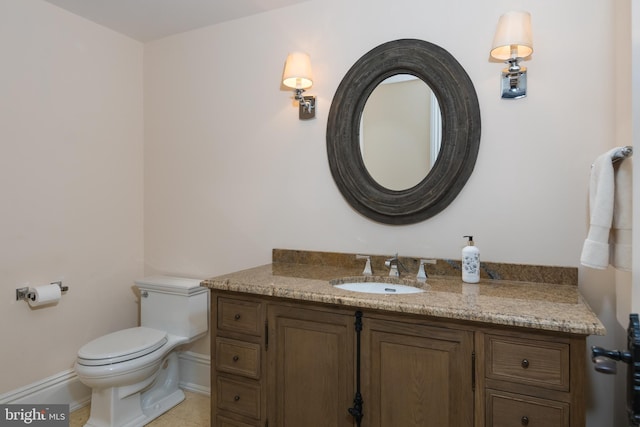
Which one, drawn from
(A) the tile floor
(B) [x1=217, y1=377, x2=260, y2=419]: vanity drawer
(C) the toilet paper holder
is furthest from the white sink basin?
(C) the toilet paper holder

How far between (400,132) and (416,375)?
3.89 ft

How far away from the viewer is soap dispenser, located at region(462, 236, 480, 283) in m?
1.65

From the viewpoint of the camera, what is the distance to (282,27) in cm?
229

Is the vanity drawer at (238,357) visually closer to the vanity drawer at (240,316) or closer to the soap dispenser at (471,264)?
the vanity drawer at (240,316)

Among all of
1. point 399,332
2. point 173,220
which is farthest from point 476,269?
point 173,220

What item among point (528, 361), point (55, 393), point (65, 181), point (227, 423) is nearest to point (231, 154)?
point (65, 181)

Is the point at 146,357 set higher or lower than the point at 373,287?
lower

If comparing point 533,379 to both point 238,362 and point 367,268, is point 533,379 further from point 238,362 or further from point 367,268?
point 238,362

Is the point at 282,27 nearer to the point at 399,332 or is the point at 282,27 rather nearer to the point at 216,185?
the point at 216,185

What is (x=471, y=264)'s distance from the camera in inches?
65.1

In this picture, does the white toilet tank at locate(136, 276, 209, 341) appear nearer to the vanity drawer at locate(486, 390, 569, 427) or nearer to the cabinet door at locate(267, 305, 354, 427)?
the cabinet door at locate(267, 305, 354, 427)

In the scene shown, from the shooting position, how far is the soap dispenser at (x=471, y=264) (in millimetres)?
1651

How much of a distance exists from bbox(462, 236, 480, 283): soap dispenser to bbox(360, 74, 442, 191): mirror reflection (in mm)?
446

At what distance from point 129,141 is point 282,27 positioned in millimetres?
1391
